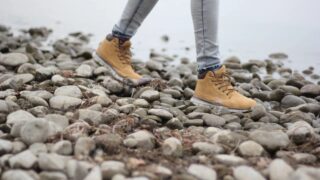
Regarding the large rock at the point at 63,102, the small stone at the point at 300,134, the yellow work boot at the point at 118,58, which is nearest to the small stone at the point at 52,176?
the large rock at the point at 63,102

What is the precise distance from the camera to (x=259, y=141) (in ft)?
7.51

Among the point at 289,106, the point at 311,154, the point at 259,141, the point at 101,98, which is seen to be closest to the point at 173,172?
the point at 259,141

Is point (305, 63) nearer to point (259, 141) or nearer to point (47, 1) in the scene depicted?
point (259, 141)

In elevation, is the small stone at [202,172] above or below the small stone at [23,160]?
below

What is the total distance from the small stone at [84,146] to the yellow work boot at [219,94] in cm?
111

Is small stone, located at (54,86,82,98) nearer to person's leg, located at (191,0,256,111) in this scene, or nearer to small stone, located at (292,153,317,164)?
person's leg, located at (191,0,256,111)

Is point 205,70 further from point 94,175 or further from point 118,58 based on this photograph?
point 94,175

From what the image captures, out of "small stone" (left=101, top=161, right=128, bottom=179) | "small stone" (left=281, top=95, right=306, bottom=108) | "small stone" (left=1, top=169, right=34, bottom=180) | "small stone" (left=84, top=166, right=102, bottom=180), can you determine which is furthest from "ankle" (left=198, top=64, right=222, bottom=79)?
"small stone" (left=1, top=169, right=34, bottom=180)

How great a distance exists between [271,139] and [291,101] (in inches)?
48.6

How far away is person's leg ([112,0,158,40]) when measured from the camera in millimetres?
3223

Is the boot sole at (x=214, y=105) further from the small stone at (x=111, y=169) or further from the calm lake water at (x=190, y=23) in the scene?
the calm lake water at (x=190, y=23)

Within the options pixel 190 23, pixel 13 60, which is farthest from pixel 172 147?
pixel 190 23

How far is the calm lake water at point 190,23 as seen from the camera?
20.4 feet

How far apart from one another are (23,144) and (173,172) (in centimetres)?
62
